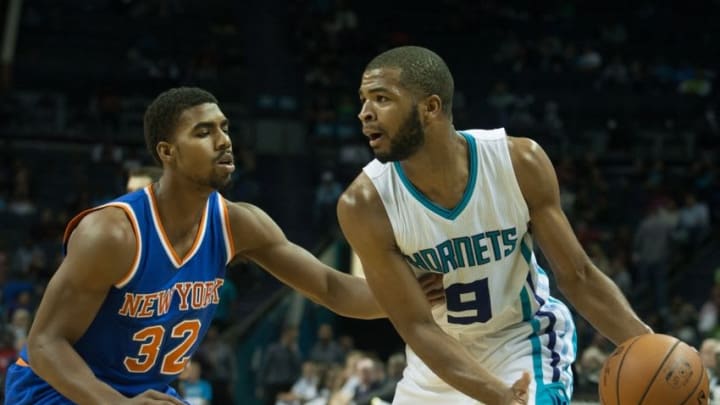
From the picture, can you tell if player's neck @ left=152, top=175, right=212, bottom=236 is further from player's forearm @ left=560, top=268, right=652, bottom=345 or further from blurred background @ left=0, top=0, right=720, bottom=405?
blurred background @ left=0, top=0, right=720, bottom=405

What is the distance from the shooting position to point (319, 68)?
21.1 meters

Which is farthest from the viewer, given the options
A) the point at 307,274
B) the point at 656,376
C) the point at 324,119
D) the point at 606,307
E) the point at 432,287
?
the point at 324,119

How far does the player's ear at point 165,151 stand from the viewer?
458 centimetres

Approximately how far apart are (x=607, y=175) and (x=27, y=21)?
11.1m

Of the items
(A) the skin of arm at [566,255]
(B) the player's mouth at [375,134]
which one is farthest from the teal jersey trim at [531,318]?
(B) the player's mouth at [375,134]

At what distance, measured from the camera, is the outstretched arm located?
4230 millimetres

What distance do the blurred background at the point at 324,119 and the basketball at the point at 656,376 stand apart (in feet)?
28.5

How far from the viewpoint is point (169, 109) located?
15.1 ft

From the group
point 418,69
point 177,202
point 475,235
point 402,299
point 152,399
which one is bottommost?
point 152,399

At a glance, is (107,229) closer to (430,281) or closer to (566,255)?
(430,281)

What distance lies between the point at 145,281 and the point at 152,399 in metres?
0.45

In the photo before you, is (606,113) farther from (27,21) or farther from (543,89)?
(27,21)

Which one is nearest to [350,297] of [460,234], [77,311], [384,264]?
[384,264]

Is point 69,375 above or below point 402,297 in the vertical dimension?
below
